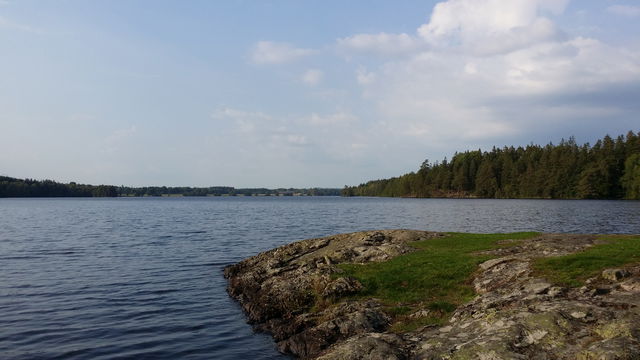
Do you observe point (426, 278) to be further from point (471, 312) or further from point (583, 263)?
point (583, 263)

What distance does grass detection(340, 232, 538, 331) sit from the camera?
59.3ft

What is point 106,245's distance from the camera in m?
51.3

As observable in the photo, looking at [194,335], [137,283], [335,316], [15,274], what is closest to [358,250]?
[335,316]

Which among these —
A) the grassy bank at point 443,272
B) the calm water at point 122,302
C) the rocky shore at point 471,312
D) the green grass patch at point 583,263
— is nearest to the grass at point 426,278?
the grassy bank at point 443,272

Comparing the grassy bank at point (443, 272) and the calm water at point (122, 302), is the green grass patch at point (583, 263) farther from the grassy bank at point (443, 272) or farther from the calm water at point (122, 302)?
the calm water at point (122, 302)

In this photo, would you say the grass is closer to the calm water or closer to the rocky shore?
the rocky shore

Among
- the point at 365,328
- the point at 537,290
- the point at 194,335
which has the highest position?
the point at 537,290

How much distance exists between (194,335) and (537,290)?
592 inches

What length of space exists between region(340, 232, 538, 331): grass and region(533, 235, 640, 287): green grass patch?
10.9ft

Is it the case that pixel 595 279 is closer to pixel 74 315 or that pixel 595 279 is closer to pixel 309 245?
pixel 309 245

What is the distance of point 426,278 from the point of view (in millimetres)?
21672

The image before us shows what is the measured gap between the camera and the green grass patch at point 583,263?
665 inches

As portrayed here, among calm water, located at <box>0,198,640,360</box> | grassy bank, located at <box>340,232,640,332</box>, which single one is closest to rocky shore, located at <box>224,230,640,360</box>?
grassy bank, located at <box>340,232,640,332</box>

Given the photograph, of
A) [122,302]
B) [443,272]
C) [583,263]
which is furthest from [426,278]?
[122,302]
